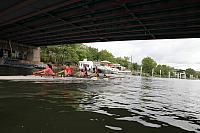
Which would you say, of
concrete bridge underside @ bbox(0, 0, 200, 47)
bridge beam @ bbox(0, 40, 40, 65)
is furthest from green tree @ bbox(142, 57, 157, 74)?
concrete bridge underside @ bbox(0, 0, 200, 47)

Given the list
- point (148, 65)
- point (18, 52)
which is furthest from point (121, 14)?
point (148, 65)

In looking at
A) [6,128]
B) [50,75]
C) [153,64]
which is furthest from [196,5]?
[153,64]

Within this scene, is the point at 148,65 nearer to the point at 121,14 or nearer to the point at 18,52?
the point at 18,52

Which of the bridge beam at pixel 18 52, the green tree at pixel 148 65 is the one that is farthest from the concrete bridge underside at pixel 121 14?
the green tree at pixel 148 65

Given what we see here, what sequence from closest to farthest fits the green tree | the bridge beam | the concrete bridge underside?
the concrete bridge underside → the bridge beam → the green tree

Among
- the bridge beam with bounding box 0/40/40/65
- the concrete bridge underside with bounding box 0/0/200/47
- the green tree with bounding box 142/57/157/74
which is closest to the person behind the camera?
the concrete bridge underside with bounding box 0/0/200/47

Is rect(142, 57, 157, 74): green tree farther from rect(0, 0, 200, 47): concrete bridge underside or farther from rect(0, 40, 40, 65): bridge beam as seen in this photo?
rect(0, 0, 200, 47): concrete bridge underside

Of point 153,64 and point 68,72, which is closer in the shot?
point 68,72

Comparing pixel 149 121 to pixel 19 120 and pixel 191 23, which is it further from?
pixel 191 23

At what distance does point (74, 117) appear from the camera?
8.77 meters

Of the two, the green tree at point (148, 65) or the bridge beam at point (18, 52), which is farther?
the green tree at point (148, 65)

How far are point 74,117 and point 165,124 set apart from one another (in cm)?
343

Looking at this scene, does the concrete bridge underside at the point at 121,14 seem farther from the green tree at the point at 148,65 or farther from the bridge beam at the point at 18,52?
the green tree at the point at 148,65

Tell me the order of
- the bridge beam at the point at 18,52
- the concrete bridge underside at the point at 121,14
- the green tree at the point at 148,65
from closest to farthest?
the concrete bridge underside at the point at 121,14 → the bridge beam at the point at 18,52 → the green tree at the point at 148,65
